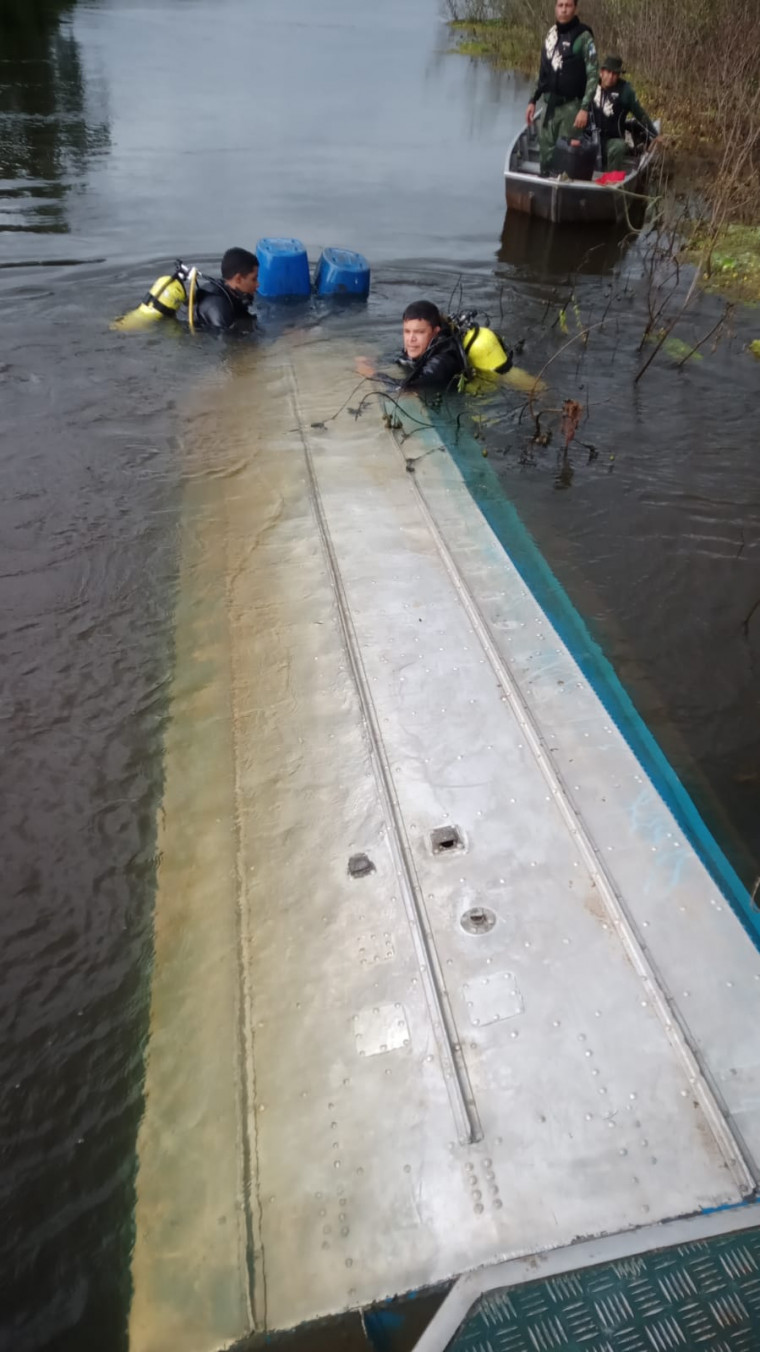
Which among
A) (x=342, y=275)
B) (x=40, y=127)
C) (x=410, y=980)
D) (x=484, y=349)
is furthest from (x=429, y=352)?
(x=40, y=127)

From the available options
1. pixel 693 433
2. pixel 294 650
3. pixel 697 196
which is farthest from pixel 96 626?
pixel 697 196

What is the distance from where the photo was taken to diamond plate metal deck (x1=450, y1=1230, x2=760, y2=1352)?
6.43 feet

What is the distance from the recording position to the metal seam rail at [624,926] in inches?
90.0

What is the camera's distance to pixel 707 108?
49.4 ft

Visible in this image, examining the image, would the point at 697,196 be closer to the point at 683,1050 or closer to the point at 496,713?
the point at 496,713

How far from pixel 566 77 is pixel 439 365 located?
6674 mm

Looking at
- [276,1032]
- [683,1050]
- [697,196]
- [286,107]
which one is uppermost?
[286,107]

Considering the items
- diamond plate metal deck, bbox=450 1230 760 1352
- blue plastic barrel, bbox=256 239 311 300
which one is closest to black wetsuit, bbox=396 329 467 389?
blue plastic barrel, bbox=256 239 311 300

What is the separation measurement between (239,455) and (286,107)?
19.3 m

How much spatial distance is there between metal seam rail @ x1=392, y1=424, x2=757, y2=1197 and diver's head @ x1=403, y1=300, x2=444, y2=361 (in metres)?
3.51

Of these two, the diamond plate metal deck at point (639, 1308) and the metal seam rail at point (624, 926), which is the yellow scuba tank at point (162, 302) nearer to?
the metal seam rail at point (624, 926)

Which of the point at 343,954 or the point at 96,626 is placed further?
the point at 96,626

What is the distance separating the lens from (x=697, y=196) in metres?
12.9

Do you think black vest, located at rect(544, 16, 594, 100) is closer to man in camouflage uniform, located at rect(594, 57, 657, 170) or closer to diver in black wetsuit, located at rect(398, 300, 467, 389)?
man in camouflage uniform, located at rect(594, 57, 657, 170)
